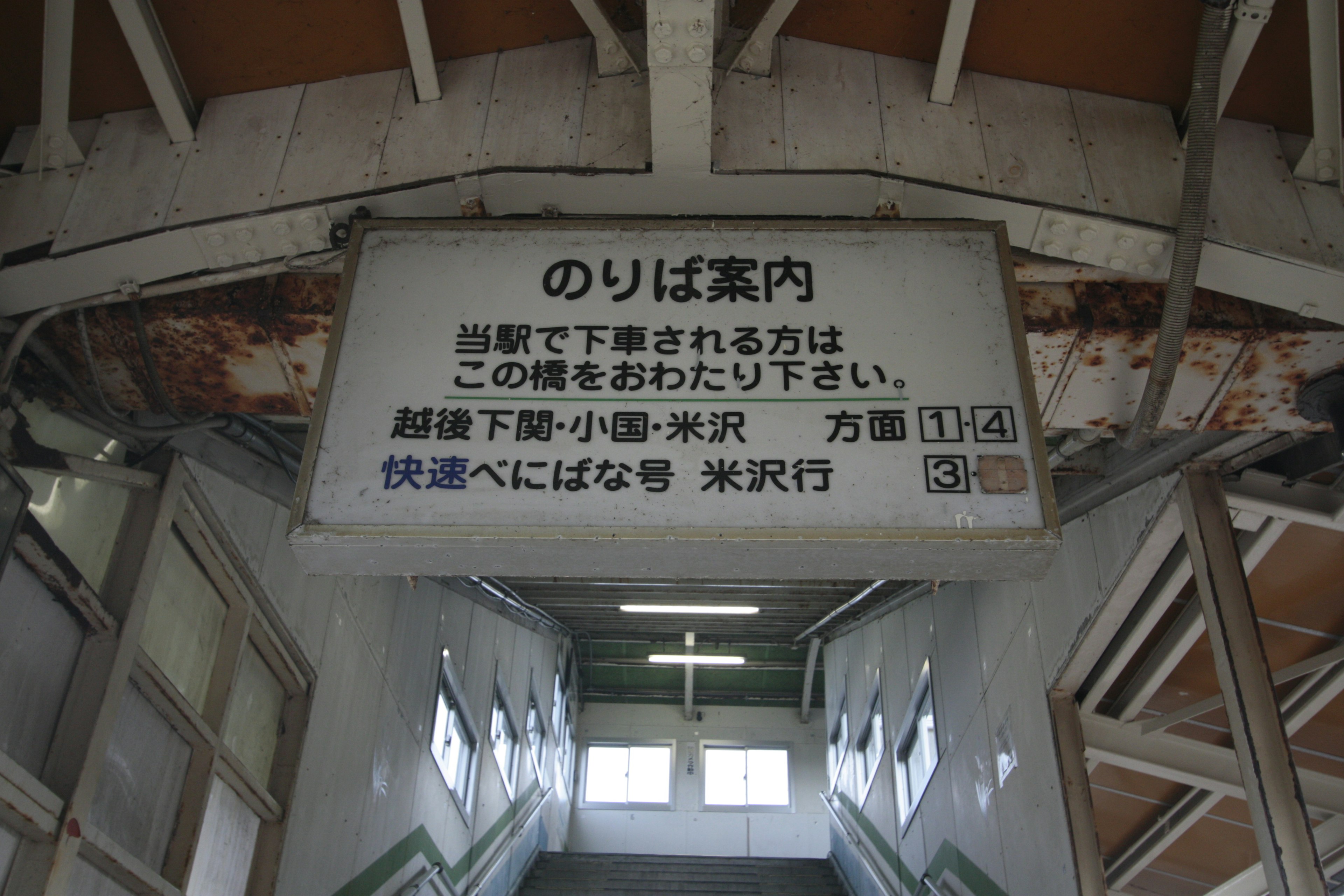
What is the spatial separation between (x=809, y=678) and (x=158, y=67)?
12046 millimetres

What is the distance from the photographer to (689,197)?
242 cm

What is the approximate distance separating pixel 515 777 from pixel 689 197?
27.8 ft

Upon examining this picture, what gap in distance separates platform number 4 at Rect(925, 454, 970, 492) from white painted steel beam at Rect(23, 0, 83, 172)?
237 centimetres

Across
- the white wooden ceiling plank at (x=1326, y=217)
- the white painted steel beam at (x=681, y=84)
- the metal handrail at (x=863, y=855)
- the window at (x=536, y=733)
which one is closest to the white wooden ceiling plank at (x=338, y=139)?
the white painted steel beam at (x=681, y=84)

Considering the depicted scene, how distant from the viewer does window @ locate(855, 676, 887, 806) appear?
8.88 metres

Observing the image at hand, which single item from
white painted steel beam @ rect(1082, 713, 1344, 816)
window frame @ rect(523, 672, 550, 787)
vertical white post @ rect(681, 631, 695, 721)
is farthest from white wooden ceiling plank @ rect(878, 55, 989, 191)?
vertical white post @ rect(681, 631, 695, 721)

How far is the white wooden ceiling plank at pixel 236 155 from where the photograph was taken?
7.98 feet

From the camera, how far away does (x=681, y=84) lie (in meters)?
2.16

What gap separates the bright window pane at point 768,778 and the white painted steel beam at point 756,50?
13534 millimetres

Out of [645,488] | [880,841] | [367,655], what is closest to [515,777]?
[880,841]

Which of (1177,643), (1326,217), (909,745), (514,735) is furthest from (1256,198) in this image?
(514,735)

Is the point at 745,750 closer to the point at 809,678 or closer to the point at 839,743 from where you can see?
the point at 809,678

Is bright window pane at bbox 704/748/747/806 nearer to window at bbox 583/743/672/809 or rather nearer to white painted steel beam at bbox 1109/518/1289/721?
window at bbox 583/743/672/809

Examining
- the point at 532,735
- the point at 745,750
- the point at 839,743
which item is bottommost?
the point at 532,735
